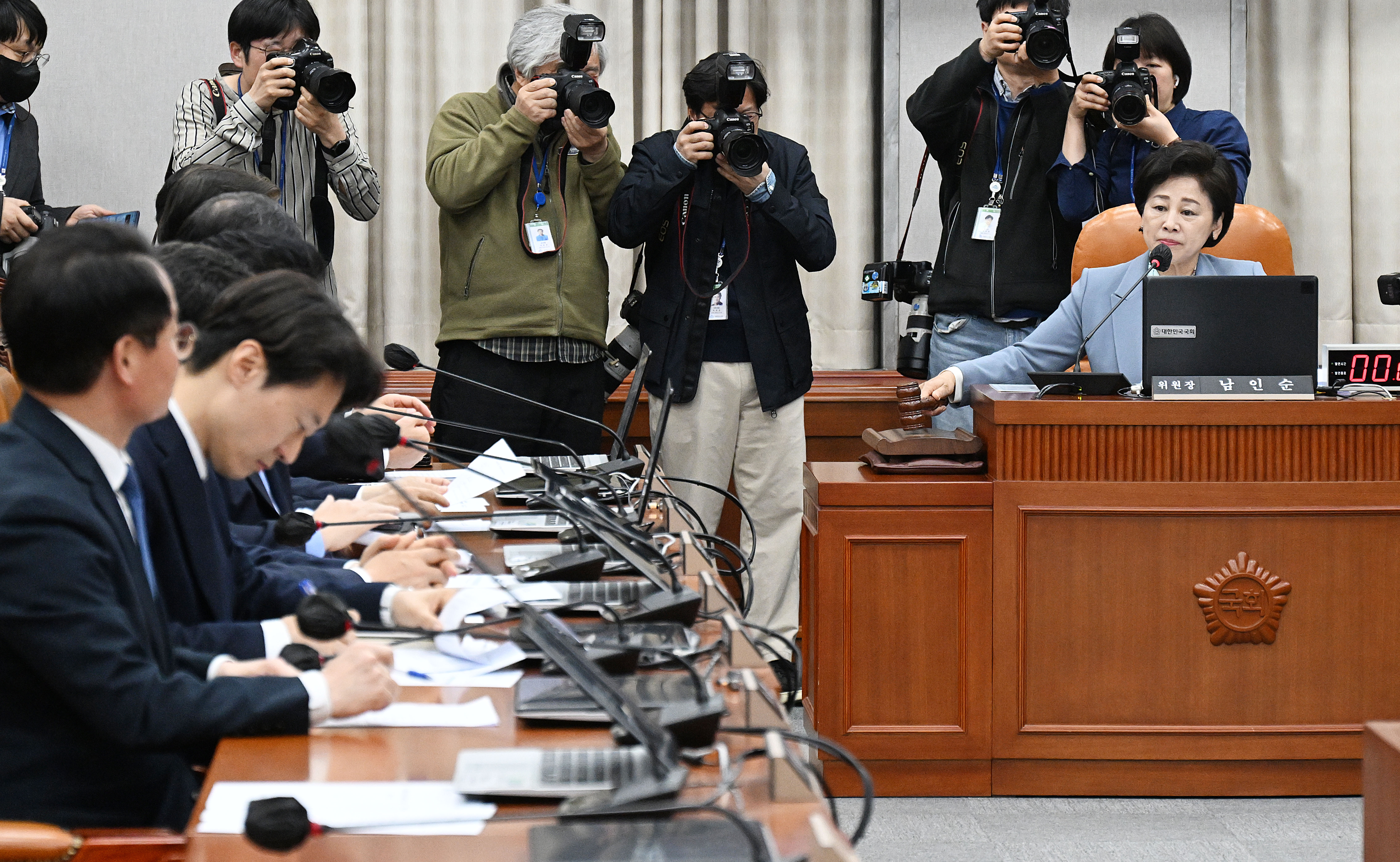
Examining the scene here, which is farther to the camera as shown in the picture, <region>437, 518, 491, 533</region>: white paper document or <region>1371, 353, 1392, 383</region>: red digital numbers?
<region>1371, 353, 1392, 383</region>: red digital numbers

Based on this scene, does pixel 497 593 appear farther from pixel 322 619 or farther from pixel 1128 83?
pixel 1128 83

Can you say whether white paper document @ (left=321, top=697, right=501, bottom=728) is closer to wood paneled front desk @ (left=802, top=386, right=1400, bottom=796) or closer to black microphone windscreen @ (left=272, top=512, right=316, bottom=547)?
black microphone windscreen @ (left=272, top=512, right=316, bottom=547)

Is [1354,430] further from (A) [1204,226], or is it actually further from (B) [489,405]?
(B) [489,405]

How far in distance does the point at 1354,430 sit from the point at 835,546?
1.02 metres

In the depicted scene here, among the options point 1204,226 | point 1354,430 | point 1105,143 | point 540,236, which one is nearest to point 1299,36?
point 1105,143

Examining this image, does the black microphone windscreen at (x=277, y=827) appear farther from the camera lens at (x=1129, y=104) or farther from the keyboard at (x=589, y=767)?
the camera lens at (x=1129, y=104)

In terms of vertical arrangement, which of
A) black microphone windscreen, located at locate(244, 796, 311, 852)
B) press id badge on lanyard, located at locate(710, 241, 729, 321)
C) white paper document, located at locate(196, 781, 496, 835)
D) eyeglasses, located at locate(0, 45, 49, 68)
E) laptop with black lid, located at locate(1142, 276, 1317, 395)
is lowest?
white paper document, located at locate(196, 781, 496, 835)

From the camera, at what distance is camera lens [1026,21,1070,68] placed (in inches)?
134

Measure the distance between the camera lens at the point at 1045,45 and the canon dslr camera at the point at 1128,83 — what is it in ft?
0.36

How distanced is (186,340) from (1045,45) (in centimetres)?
252

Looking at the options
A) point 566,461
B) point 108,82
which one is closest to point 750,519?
point 566,461

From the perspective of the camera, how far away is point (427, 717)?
132 cm

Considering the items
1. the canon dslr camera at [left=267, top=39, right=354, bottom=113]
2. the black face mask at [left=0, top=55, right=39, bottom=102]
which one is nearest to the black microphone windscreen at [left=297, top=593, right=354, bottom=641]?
the canon dslr camera at [left=267, top=39, right=354, bottom=113]

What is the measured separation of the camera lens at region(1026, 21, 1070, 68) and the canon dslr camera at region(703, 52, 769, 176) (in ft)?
2.22
